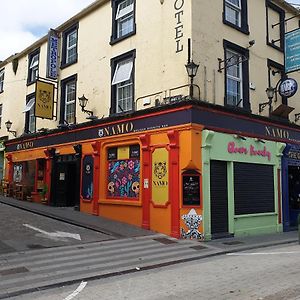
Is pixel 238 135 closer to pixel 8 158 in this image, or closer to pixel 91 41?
pixel 91 41

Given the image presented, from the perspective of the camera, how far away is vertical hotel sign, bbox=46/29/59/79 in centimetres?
1903

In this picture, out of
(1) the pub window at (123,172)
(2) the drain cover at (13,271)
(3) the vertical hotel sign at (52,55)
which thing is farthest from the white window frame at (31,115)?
(2) the drain cover at (13,271)

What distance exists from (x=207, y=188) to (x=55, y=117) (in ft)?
32.2

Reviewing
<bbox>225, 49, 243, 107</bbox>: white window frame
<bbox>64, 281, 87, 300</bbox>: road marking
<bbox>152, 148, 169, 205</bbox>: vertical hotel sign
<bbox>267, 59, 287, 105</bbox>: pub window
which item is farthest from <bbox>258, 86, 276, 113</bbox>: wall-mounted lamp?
<bbox>64, 281, 87, 300</bbox>: road marking

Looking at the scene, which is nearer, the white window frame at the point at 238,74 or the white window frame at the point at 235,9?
the white window frame at the point at 238,74

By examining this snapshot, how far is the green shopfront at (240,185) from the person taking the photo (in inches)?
503

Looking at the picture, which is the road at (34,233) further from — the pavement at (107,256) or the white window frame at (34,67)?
the white window frame at (34,67)

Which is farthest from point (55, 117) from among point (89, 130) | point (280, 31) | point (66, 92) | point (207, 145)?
point (280, 31)

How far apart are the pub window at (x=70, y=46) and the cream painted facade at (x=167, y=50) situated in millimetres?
259

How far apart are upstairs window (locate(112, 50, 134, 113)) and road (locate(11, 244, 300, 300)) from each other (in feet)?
26.1

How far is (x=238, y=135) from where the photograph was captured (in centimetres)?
1378

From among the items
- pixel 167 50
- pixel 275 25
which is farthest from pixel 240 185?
pixel 275 25

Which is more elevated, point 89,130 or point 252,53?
point 252,53

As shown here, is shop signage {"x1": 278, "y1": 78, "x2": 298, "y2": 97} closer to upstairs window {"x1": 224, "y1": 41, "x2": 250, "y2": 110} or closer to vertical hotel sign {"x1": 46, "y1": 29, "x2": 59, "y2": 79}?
upstairs window {"x1": 224, "y1": 41, "x2": 250, "y2": 110}
